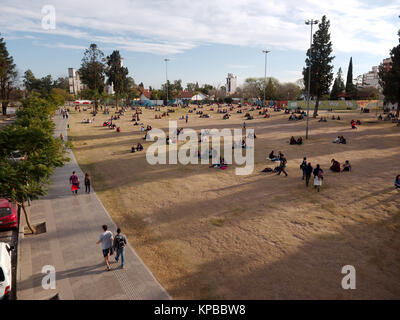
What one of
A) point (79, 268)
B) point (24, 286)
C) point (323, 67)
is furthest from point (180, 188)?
point (323, 67)

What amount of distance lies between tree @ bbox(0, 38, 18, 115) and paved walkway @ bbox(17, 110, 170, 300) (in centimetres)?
6276

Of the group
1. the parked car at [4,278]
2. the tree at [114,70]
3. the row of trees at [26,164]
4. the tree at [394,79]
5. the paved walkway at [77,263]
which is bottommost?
the paved walkway at [77,263]

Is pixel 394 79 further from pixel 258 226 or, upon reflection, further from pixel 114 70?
pixel 114 70

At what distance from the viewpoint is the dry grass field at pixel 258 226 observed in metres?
7.24

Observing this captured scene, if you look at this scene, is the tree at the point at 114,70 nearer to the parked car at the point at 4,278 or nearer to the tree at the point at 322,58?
the tree at the point at 322,58

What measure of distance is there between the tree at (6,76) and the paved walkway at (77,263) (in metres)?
62.8

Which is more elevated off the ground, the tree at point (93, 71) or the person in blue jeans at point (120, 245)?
the tree at point (93, 71)

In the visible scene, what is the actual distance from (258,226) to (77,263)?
6.46 metres

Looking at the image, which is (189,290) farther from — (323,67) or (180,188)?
(323,67)

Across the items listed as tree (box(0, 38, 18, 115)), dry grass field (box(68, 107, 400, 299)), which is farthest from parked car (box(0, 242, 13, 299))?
tree (box(0, 38, 18, 115))

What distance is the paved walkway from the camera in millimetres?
6828

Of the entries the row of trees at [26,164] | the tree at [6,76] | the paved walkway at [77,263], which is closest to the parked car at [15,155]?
the row of trees at [26,164]

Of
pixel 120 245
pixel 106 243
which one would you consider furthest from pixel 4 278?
pixel 120 245

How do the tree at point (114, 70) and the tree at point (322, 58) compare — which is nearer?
the tree at point (322, 58)
